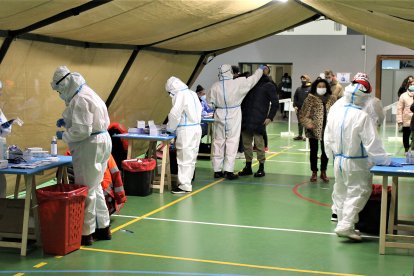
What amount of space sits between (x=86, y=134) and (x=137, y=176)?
97.3 inches

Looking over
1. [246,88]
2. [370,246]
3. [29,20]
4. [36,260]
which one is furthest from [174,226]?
[246,88]

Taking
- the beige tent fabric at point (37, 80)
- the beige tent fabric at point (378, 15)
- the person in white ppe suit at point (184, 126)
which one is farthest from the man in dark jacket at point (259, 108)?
the beige tent fabric at point (37, 80)

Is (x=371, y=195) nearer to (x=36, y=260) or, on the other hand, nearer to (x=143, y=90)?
(x=36, y=260)

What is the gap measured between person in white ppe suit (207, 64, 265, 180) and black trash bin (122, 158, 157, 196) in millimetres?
1460

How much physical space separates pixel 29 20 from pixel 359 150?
3.23 meters

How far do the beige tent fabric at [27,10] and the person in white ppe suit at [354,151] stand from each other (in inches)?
99.4

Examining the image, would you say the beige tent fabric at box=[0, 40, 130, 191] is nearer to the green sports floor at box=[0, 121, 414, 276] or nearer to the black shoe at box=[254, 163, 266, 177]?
the green sports floor at box=[0, 121, 414, 276]

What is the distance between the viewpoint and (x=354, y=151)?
5164 mm

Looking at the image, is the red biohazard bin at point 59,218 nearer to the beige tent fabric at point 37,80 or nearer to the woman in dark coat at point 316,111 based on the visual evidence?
the beige tent fabric at point 37,80

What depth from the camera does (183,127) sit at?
748 centimetres

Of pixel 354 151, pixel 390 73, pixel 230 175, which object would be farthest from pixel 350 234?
pixel 390 73

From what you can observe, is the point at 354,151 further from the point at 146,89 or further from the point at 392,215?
the point at 146,89

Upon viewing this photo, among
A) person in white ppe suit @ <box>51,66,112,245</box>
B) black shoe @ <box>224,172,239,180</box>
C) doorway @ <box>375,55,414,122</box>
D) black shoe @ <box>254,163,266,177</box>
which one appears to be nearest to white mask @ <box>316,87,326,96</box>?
black shoe @ <box>254,163,266,177</box>

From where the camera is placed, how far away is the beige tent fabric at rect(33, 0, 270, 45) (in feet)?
18.2
